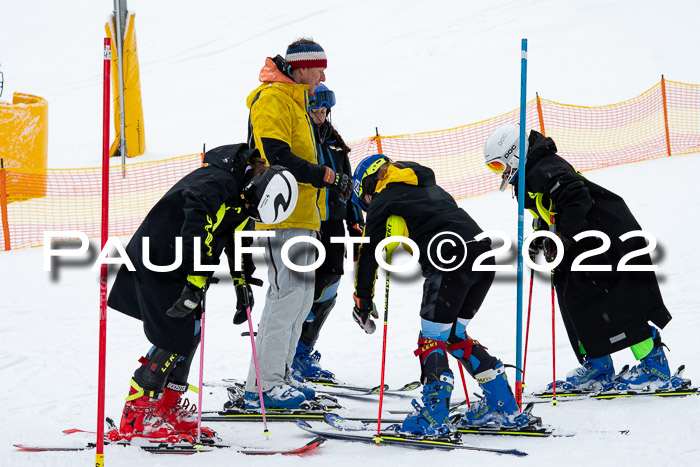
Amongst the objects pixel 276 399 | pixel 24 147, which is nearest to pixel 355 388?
pixel 276 399

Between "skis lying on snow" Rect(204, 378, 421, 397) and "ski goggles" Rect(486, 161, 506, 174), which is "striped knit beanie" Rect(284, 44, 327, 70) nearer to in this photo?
"ski goggles" Rect(486, 161, 506, 174)

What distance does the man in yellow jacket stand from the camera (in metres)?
4.94

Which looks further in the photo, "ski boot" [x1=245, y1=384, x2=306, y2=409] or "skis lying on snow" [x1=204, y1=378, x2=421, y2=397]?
"skis lying on snow" [x1=204, y1=378, x2=421, y2=397]

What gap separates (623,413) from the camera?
4.75 m

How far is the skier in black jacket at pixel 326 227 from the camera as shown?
5438 millimetres

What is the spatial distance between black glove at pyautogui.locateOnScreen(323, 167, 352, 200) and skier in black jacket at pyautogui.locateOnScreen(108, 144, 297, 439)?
0.61 metres

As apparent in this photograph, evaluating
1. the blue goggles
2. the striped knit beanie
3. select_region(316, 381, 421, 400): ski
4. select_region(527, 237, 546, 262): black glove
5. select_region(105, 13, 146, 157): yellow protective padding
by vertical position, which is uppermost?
select_region(105, 13, 146, 157): yellow protective padding

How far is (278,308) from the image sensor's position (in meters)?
4.95

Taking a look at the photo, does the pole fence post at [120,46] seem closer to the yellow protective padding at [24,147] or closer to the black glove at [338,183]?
the yellow protective padding at [24,147]

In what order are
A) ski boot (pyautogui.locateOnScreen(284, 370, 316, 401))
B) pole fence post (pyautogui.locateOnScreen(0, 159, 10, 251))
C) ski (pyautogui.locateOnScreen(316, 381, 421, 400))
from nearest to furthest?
ski boot (pyautogui.locateOnScreen(284, 370, 316, 401)), ski (pyautogui.locateOnScreen(316, 381, 421, 400)), pole fence post (pyautogui.locateOnScreen(0, 159, 10, 251))

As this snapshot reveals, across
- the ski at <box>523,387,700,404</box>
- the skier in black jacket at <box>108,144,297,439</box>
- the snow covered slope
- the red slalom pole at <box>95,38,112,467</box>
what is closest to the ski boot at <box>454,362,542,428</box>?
the snow covered slope

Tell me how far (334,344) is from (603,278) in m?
2.66

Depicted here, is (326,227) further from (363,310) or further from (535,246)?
(535,246)

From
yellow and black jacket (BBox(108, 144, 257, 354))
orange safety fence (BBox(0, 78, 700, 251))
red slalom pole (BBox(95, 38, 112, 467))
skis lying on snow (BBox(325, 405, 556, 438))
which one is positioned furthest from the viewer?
orange safety fence (BBox(0, 78, 700, 251))
